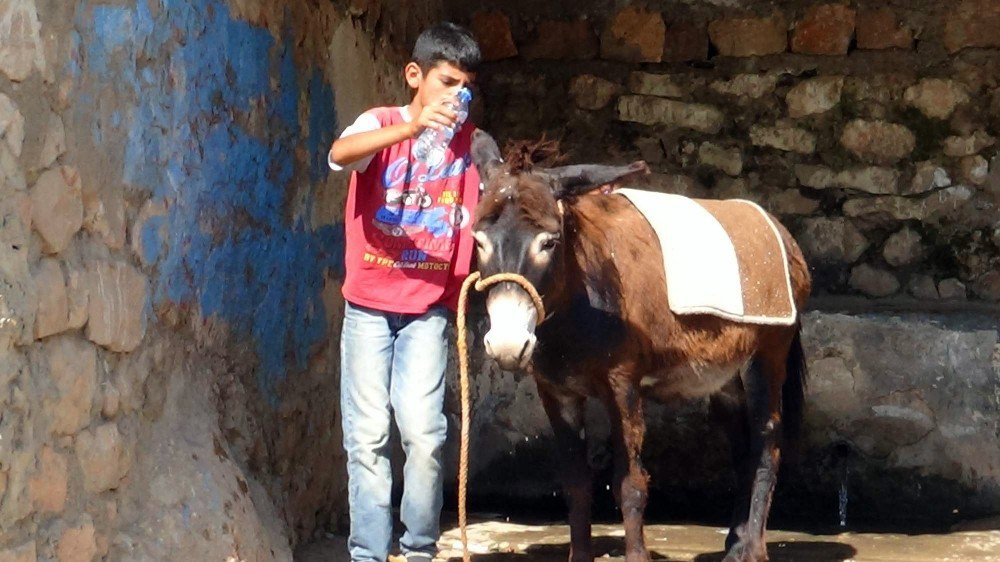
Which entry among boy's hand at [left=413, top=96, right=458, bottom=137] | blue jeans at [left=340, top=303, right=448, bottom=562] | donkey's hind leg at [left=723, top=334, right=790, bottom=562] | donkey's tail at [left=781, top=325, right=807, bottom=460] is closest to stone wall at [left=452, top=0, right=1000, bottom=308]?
donkey's tail at [left=781, top=325, right=807, bottom=460]

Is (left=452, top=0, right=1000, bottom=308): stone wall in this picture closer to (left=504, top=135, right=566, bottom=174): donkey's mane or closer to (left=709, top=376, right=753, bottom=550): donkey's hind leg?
(left=709, top=376, right=753, bottom=550): donkey's hind leg

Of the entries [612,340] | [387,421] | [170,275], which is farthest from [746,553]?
[170,275]

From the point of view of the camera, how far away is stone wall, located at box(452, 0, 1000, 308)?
602 centimetres

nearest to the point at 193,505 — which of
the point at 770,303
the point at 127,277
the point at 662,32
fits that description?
the point at 127,277

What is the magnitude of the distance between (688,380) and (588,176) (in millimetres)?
1056

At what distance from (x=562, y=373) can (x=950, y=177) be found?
9.85ft

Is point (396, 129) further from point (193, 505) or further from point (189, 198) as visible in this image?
point (193, 505)

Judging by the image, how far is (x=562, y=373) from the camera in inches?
153

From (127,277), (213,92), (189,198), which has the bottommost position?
(127,277)

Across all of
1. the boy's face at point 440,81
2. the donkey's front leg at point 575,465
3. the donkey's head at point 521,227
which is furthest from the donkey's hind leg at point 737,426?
the boy's face at point 440,81

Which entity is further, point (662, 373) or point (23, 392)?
point (662, 373)

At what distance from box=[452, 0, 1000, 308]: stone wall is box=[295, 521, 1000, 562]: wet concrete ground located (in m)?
1.47

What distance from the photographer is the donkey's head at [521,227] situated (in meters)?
3.32

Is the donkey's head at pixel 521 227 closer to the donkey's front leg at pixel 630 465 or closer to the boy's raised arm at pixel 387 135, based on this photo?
the boy's raised arm at pixel 387 135
